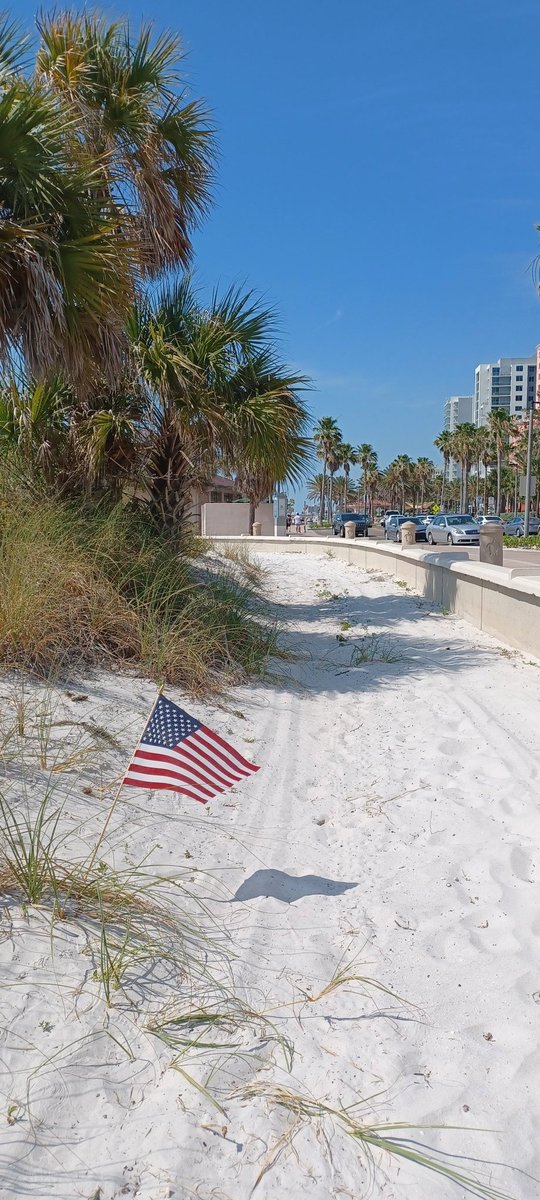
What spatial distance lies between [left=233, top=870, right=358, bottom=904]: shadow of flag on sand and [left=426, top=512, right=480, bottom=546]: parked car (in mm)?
34121

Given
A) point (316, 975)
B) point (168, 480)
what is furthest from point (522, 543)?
point (316, 975)

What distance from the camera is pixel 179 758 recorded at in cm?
368

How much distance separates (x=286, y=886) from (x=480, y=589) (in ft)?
23.2

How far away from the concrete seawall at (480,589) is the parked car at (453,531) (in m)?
19.6

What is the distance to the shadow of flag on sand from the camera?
366 cm

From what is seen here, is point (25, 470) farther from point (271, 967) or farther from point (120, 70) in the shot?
point (271, 967)

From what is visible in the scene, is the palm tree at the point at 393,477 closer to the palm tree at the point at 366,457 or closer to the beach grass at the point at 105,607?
the palm tree at the point at 366,457

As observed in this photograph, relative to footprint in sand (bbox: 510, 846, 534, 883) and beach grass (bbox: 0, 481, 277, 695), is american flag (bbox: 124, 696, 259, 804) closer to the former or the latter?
footprint in sand (bbox: 510, 846, 534, 883)

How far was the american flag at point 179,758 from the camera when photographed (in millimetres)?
3578

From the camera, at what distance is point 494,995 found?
294 centimetres

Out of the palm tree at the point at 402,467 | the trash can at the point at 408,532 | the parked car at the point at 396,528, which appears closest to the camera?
the trash can at the point at 408,532

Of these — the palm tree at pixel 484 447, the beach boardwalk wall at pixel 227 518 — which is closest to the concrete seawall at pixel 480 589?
the beach boardwalk wall at pixel 227 518

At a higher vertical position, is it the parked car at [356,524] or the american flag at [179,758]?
the parked car at [356,524]

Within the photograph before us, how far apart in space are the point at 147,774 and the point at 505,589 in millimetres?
6423
